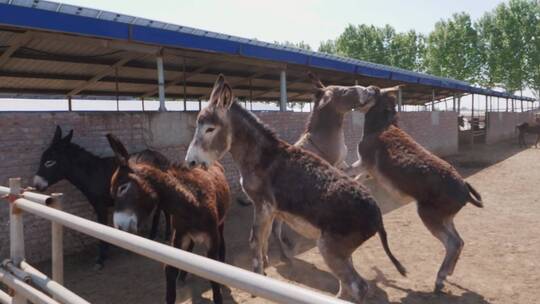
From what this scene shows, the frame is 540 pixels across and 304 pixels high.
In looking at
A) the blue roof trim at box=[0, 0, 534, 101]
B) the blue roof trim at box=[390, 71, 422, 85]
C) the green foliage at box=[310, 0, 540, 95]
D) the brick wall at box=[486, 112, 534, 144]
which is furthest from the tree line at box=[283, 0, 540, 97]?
the blue roof trim at box=[0, 0, 534, 101]

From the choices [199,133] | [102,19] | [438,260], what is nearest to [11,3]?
[102,19]

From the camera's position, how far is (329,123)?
671 centimetres

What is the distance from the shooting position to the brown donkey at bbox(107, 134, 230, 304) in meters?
4.14

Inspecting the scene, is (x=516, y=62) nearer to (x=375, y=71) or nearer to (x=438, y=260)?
(x=375, y=71)

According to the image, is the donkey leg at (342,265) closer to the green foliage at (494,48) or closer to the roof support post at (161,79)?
the roof support post at (161,79)

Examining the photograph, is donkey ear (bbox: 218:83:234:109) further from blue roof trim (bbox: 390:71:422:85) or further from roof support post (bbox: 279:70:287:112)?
blue roof trim (bbox: 390:71:422:85)

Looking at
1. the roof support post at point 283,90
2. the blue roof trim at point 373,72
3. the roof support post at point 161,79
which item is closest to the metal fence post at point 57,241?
the roof support post at point 161,79

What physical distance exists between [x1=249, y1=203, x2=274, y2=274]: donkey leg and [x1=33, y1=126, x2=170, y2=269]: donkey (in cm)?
273

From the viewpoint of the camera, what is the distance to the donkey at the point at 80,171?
228 inches

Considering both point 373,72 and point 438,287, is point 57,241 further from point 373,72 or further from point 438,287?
point 373,72

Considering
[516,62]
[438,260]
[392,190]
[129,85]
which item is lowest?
[438,260]

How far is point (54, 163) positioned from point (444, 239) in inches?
210

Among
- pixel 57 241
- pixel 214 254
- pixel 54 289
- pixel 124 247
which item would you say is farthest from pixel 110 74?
pixel 124 247

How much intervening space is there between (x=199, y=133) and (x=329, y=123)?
306 centimetres
